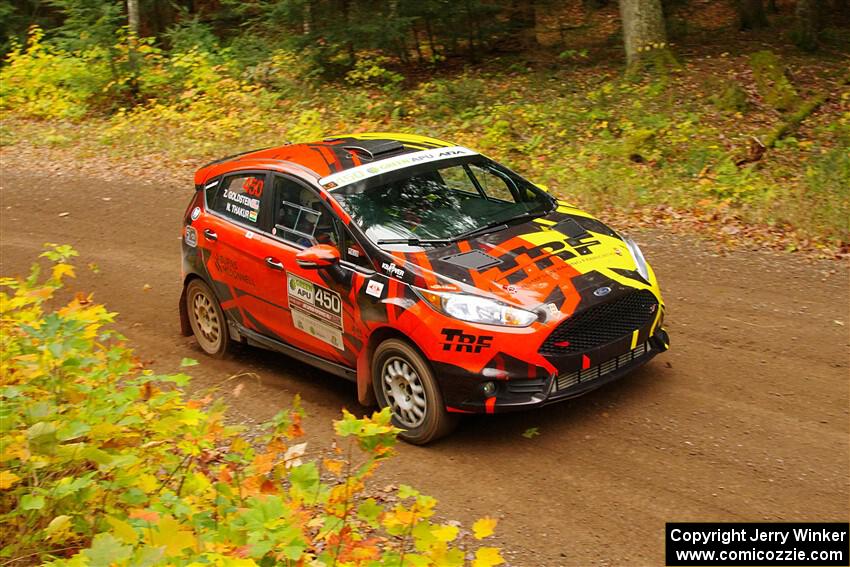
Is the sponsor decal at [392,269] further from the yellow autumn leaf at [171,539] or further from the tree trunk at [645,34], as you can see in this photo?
the tree trunk at [645,34]

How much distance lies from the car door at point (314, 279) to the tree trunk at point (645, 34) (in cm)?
991

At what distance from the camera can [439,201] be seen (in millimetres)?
7543

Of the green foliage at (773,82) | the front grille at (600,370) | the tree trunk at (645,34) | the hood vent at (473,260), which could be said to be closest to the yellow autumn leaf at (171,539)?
the front grille at (600,370)

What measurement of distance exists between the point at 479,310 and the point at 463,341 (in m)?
0.25

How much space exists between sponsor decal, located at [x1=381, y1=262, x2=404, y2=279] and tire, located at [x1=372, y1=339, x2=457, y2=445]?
19.2 inches

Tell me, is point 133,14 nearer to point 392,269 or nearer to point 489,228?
point 489,228

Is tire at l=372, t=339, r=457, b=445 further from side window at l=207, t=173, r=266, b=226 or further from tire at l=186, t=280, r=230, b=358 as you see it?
tire at l=186, t=280, r=230, b=358

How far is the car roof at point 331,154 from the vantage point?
7.71m

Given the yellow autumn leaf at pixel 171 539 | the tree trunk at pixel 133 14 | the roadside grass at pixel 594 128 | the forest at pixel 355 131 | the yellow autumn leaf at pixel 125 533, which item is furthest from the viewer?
the tree trunk at pixel 133 14

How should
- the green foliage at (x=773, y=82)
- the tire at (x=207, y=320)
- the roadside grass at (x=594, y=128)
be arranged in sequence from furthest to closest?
the green foliage at (x=773, y=82) < the roadside grass at (x=594, y=128) < the tire at (x=207, y=320)

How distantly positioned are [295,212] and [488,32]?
11777 millimetres

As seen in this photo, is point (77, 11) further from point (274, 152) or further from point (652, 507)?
point (652, 507)

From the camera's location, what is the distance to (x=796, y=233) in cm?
1031

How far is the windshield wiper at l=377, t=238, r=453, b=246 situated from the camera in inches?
276
